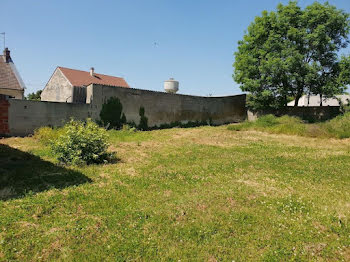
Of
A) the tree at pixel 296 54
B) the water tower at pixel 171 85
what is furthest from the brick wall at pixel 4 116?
the tree at pixel 296 54

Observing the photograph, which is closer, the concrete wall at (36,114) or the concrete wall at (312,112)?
the concrete wall at (36,114)

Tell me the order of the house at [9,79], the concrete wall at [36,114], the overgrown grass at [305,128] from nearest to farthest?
the concrete wall at [36,114] → the overgrown grass at [305,128] → the house at [9,79]

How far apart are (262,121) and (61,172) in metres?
14.8

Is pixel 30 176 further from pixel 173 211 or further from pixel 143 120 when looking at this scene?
pixel 143 120

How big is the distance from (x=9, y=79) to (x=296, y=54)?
22305 millimetres

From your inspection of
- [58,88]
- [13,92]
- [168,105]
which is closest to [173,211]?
[168,105]

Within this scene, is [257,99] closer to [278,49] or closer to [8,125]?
[278,49]

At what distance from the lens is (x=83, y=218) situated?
337cm

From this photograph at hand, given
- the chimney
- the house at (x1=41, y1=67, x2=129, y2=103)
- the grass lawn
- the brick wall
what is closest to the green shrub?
the brick wall

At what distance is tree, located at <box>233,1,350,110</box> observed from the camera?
594 inches

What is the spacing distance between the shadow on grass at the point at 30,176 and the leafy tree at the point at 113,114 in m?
6.66

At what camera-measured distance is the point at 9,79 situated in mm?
18906

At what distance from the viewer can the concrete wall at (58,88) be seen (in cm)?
2145

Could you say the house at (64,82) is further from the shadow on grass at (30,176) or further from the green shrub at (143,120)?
the shadow on grass at (30,176)
